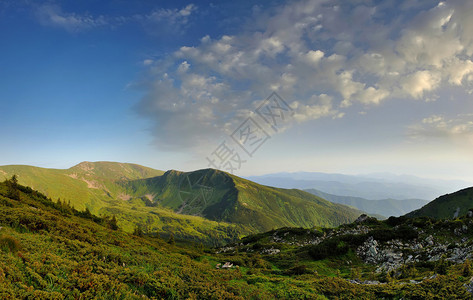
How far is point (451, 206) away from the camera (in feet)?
312

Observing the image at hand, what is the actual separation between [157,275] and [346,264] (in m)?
30.3

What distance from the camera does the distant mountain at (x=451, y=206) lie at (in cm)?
8981

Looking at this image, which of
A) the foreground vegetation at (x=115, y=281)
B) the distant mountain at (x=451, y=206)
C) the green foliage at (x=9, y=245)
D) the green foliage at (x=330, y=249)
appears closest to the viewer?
the foreground vegetation at (x=115, y=281)

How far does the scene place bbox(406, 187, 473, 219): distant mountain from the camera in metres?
89.8

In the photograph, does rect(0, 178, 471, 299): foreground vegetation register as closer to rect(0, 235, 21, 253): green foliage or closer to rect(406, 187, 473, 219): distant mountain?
rect(0, 235, 21, 253): green foliage

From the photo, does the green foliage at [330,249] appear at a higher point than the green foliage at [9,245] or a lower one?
lower

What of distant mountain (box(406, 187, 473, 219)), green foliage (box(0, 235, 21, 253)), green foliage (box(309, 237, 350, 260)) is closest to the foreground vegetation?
green foliage (box(0, 235, 21, 253))

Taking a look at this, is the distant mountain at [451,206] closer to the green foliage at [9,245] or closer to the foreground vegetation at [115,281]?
the foreground vegetation at [115,281]

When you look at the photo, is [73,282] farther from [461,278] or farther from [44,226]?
[461,278]

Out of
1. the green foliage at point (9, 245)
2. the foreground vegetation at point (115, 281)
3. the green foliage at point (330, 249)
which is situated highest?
the green foliage at point (9, 245)

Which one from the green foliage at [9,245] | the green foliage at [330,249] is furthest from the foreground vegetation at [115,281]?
the green foliage at [330,249]

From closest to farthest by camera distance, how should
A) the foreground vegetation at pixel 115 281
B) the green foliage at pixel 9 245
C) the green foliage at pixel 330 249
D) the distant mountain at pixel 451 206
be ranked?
the foreground vegetation at pixel 115 281, the green foliage at pixel 9 245, the green foliage at pixel 330 249, the distant mountain at pixel 451 206

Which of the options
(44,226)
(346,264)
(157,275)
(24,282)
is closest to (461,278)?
(346,264)

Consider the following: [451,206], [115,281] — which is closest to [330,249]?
[115,281]
